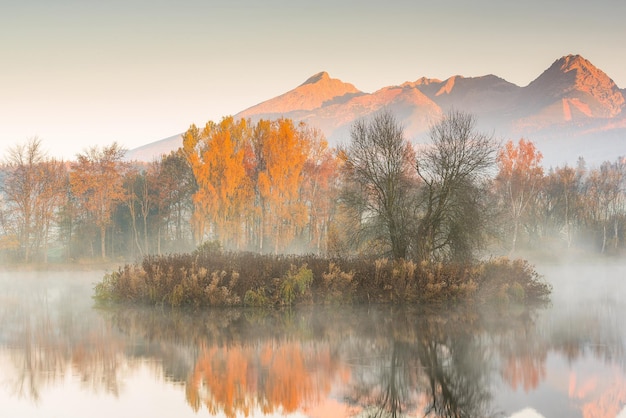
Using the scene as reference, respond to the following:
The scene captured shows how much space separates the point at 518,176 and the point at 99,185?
34.4 meters

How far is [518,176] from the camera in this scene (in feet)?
212

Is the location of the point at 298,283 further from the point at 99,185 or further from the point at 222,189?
the point at 99,185

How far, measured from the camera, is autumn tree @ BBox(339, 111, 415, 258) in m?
30.6

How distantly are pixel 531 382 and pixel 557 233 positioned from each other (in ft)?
206

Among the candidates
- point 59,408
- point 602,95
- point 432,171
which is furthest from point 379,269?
point 602,95

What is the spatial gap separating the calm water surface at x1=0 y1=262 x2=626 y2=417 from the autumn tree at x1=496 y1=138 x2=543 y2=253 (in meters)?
40.4

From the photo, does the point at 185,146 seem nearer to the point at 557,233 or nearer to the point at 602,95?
the point at 557,233

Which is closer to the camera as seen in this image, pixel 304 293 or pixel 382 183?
pixel 304 293

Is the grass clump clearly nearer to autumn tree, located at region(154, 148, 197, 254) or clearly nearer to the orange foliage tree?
the orange foliage tree

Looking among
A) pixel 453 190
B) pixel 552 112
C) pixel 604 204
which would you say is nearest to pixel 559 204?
pixel 604 204

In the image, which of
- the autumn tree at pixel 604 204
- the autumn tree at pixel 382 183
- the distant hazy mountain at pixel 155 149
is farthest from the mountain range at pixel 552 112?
the autumn tree at pixel 382 183

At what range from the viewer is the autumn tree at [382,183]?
1203 inches

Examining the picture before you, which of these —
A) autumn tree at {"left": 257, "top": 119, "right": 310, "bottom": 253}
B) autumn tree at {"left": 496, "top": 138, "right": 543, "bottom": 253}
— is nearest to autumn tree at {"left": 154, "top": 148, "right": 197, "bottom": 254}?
autumn tree at {"left": 257, "top": 119, "right": 310, "bottom": 253}

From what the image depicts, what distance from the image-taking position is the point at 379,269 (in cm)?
2541
